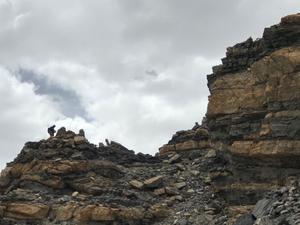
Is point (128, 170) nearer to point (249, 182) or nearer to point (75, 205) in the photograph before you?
point (75, 205)

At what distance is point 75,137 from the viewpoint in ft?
166

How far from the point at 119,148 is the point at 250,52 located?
67.2 feet

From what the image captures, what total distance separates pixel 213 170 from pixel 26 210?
48.8 feet

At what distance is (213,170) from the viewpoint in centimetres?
4122

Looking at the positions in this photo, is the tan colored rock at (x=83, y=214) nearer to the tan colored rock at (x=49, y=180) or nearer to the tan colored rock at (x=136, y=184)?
the tan colored rock at (x=49, y=180)

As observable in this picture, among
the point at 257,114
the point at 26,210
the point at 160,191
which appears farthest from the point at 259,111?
the point at 26,210

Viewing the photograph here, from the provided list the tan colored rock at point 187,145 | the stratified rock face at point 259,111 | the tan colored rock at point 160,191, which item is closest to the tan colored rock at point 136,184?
the tan colored rock at point 160,191

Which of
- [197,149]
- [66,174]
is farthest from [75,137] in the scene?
[197,149]

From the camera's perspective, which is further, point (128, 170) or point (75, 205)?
point (128, 170)

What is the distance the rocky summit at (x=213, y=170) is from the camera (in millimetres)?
34844

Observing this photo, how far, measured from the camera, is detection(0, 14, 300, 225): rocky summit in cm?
3484

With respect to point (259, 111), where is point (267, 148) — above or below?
below

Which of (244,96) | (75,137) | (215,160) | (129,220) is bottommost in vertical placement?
(129,220)

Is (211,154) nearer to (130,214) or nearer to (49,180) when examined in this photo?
(130,214)
